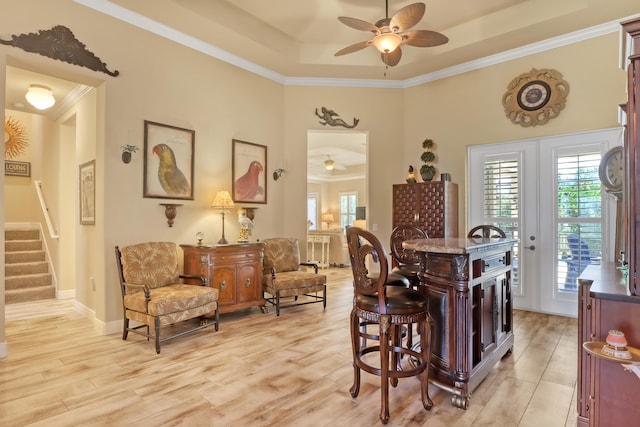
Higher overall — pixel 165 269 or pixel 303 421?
pixel 165 269

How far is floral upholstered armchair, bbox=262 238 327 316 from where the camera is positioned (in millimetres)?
4535

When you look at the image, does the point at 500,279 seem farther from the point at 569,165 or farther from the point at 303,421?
the point at 569,165

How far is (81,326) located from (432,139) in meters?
5.46

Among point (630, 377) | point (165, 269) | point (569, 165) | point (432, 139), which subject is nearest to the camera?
point (630, 377)

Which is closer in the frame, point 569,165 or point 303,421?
point 303,421

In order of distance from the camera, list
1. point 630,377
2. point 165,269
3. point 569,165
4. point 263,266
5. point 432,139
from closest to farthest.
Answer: point 630,377, point 165,269, point 569,165, point 263,266, point 432,139

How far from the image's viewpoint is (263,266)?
485 centimetres

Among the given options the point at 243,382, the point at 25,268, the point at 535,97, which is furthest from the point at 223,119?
the point at 535,97

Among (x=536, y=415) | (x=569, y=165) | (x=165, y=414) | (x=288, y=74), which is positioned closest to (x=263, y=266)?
(x=165, y=414)

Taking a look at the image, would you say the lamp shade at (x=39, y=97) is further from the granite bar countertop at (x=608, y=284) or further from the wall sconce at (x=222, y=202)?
the granite bar countertop at (x=608, y=284)

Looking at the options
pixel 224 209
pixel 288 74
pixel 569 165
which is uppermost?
pixel 288 74

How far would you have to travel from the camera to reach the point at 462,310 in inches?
91.5

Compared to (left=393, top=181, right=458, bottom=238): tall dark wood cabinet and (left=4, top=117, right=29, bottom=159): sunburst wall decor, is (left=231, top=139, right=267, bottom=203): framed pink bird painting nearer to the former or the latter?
(left=393, top=181, right=458, bottom=238): tall dark wood cabinet

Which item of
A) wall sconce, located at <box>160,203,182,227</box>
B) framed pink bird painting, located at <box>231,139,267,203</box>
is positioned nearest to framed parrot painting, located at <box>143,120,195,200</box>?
wall sconce, located at <box>160,203,182,227</box>
